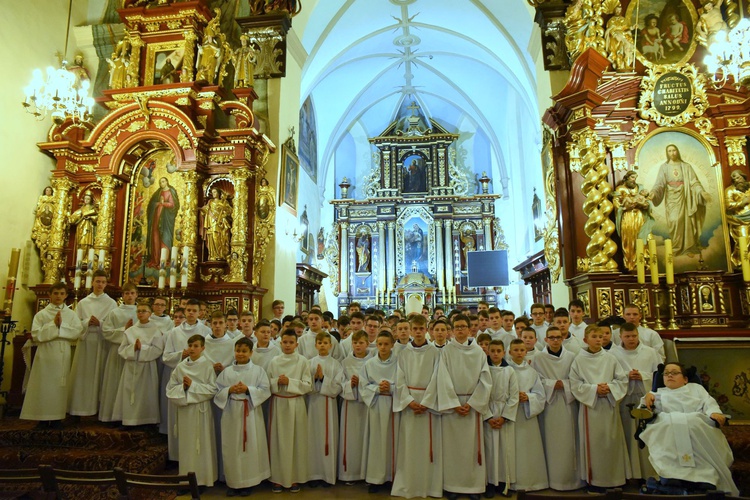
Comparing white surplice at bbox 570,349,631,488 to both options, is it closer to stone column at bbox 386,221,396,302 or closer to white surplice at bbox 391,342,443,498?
white surplice at bbox 391,342,443,498

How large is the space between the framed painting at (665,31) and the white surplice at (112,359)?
30.4 ft

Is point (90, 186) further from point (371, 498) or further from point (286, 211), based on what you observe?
point (371, 498)

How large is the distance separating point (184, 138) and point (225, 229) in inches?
72.3

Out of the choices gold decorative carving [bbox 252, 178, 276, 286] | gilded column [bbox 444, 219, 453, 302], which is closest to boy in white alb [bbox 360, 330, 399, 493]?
gold decorative carving [bbox 252, 178, 276, 286]

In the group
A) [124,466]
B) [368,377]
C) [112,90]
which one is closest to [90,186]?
[112,90]

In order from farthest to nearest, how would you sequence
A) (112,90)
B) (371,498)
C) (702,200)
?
(112,90) → (702,200) → (371,498)

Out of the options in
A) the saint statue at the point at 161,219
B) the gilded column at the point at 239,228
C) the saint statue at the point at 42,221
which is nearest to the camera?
the saint statue at the point at 42,221

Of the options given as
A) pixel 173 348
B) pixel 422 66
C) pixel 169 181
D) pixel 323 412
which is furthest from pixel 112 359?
pixel 422 66

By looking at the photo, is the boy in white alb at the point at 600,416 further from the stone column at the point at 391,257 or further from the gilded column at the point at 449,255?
the stone column at the point at 391,257

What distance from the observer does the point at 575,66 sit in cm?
894

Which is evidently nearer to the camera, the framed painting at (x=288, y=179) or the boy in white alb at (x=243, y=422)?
the boy in white alb at (x=243, y=422)

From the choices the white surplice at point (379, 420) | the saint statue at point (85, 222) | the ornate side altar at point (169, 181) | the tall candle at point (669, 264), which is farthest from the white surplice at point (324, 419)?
the saint statue at point (85, 222)

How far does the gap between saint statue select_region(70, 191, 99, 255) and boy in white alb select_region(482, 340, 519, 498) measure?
815cm

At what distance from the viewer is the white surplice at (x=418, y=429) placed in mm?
5051
